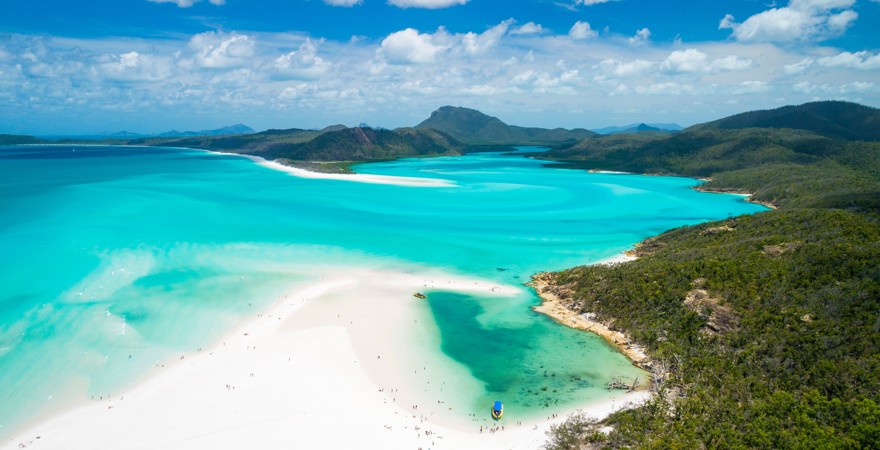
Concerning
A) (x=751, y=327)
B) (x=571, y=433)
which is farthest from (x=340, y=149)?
(x=571, y=433)

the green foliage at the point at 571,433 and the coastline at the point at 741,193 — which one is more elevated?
the green foliage at the point at 571,433

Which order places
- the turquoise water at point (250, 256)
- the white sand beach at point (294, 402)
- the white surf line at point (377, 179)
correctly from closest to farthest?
the white sand beach at point (294, 402) → the turquoise water at point (250, 256) → the white surf line at point (377, 179)

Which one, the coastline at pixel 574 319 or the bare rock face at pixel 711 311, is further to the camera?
the coastline at pixel 574 319

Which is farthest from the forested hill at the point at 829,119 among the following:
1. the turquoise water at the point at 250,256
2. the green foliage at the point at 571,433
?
the green foliage at the point at 571,433

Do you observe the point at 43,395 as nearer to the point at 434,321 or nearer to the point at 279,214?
the point at 434,321

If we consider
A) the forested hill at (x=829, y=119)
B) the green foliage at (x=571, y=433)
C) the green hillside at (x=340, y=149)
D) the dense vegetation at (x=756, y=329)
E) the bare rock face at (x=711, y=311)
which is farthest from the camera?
the green hillside at (x=340, y=149)

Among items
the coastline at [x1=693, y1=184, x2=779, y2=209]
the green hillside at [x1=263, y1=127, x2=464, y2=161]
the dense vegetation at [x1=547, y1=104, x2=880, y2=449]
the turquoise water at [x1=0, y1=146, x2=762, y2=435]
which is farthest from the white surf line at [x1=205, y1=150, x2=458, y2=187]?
the dense vegetation at [x1=547, y1=104, x2=880, y2=449]

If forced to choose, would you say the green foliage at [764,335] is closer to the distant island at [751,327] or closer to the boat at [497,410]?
the distant island at [751,327]

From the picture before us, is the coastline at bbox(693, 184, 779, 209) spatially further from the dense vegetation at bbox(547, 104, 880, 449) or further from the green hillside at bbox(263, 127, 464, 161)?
the green hillside at bbox(263, 127, 464, 161)
